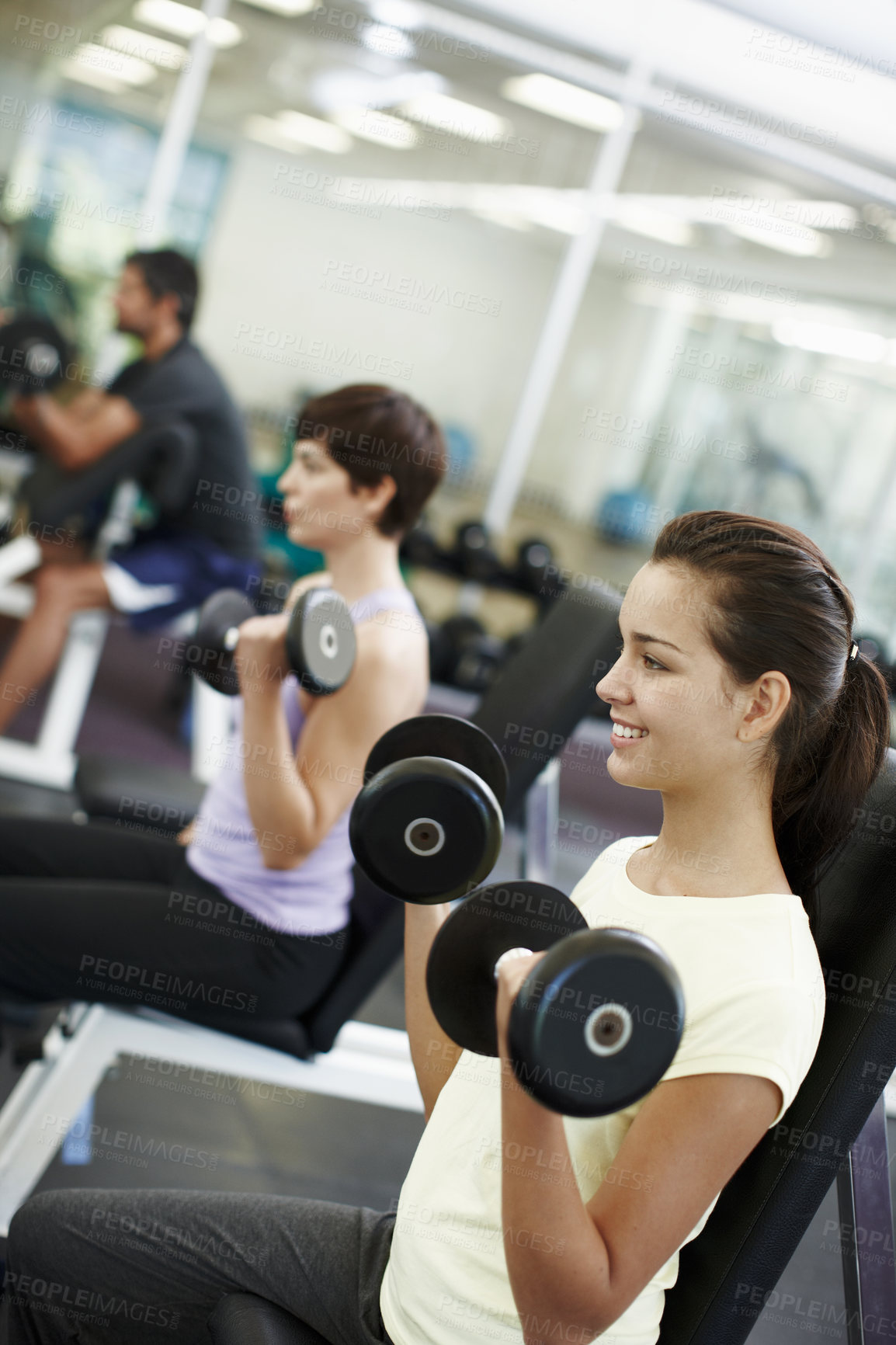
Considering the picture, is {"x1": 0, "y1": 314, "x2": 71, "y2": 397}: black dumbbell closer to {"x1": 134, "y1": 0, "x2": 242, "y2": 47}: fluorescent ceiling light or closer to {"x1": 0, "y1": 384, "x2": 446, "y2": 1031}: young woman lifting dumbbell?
{"x1": 0, "y1": 384, "x2": 446, "y2": 1031}: young woman lifting dumbbell

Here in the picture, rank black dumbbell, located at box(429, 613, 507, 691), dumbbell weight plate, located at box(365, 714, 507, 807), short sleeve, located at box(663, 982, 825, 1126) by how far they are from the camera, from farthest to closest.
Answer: black dumbbell, located at box(429, 613, 507, 691), dumbbell weight plate, located at box(365, 714, 507, 807), short sleeve, located at box(663, 982, 825, 1126)

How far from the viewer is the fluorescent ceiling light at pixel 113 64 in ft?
16.1

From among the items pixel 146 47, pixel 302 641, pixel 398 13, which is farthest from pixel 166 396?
pixel 146 47

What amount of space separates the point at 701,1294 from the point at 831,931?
1.07 feet

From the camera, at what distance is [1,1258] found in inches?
58.7

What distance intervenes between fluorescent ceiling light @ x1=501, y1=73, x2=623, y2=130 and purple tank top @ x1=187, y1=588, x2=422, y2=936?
12.9ft

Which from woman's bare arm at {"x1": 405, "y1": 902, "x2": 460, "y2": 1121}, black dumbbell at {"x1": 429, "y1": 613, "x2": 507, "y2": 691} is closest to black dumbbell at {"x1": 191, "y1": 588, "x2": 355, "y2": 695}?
woman's bare arm at {"x1": 405, "y1": 902, "x2": 460, "y2": 1121}

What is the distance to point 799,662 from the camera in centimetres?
93

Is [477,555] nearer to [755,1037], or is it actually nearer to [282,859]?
[282,859]

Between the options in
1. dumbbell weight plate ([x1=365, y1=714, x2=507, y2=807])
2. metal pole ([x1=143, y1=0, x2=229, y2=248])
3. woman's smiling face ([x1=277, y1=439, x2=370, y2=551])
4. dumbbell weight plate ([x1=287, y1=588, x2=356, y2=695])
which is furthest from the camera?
metal pole ([x1=143, y1=0, x2=229, y2=248])

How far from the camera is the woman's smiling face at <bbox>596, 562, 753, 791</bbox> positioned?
927 mm

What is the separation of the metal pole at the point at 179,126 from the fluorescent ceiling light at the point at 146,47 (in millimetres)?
200

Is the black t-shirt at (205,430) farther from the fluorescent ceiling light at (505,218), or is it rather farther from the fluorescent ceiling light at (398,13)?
the fluorescent ceiling light at (505,218)

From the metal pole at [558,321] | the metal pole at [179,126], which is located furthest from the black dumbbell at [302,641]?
the metal pole at [179,126]
